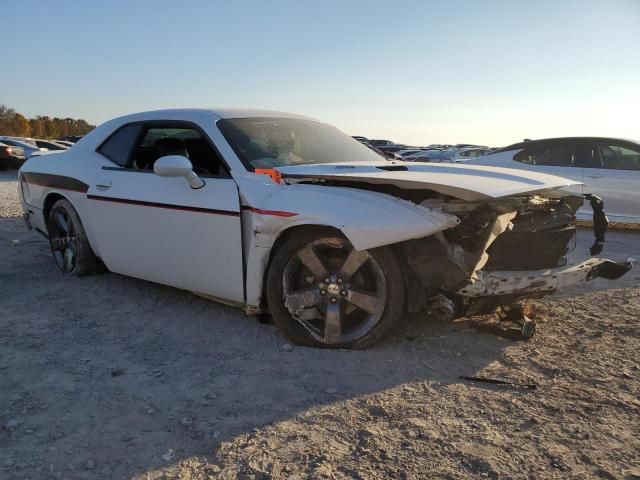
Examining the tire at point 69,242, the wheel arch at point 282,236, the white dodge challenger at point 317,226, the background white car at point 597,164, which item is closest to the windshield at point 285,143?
the white dodge challenger at point 317,226

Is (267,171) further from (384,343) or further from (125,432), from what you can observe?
(125,432)

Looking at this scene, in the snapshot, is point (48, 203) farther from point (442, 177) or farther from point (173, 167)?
point (442, 177)

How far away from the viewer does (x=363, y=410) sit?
271 centimetres

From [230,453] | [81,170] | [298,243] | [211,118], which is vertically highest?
[211,118]

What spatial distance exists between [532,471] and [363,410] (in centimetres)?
82

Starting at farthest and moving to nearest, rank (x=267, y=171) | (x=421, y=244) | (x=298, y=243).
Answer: (x=267, y=171) → (x=298, y=243) → (x=421, y=244)

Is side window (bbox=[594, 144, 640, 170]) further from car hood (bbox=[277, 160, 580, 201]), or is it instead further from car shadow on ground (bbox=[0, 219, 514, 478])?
car shadow on ground (bbox=[0, 219, 514, 478])

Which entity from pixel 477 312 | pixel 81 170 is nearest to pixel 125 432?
pixel 477 312

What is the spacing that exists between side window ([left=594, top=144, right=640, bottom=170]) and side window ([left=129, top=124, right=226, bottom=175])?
20.7 ft

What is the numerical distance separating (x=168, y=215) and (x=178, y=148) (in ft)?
2.65

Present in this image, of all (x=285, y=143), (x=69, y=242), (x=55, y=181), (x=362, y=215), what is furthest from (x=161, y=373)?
(x=55, y=181)

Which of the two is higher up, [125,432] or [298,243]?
[298,243]

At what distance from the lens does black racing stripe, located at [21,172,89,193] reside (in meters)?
4.87

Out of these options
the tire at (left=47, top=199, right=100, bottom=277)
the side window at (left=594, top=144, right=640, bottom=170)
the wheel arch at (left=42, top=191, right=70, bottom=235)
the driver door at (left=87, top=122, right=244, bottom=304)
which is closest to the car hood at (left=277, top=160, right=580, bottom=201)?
the driver door at (left=87, top=122, right=244, bottom=304)
